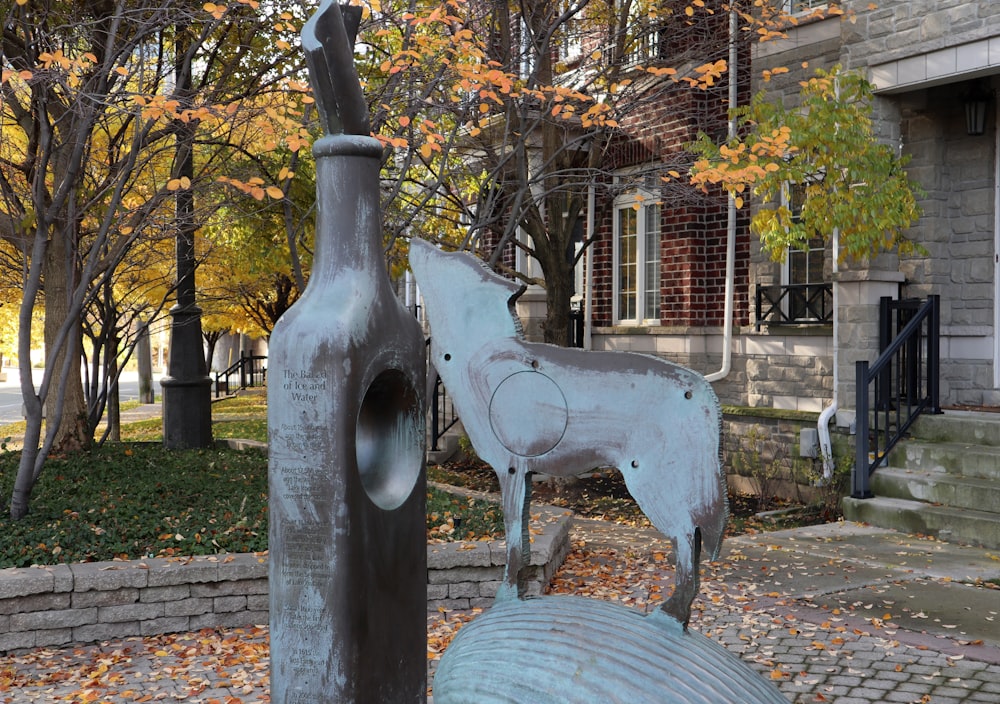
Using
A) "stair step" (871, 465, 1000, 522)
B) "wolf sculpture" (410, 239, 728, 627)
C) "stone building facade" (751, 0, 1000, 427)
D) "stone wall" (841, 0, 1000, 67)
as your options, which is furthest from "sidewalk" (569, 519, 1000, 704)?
"stone wall" (841, 0, 1000, 67)

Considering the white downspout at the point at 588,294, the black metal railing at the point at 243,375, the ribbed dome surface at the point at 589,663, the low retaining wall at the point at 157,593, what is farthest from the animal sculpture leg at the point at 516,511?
the black metal railing at the point at 243,375

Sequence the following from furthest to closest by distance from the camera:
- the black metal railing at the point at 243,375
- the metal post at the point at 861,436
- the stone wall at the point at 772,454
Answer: the black metal railing at the point at 243,375 < the stone wall at the point at 772,454 < the metal post at the point at 861,436

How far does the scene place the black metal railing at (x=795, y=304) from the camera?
1088 centimetres

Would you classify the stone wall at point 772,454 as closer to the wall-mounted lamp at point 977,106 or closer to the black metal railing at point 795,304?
the black metal railing at point 795,304

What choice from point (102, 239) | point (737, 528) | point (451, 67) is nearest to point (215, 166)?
point (102, 239)

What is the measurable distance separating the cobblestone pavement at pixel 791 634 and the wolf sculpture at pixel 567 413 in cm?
236

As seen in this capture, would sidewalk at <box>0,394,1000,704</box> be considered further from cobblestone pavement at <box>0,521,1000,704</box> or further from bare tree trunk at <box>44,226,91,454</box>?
bare tree trunk at <box>44,226,91,454</box>

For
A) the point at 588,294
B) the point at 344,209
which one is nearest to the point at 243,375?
the point at 588,294

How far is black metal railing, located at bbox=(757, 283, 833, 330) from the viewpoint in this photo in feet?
35.7

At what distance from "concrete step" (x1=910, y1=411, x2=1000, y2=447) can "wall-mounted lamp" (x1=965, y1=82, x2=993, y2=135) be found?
8.70 feet

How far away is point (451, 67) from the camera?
765 cm

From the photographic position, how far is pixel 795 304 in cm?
1127

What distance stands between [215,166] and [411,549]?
20.1 ft

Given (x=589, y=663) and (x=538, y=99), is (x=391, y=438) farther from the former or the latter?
(x=538, y=99)
